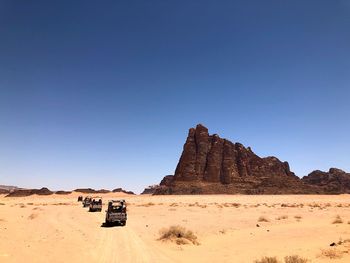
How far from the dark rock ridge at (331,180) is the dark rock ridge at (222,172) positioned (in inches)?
461

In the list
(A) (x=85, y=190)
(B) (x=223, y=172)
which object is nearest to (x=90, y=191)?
(A) (x=85, y=190)

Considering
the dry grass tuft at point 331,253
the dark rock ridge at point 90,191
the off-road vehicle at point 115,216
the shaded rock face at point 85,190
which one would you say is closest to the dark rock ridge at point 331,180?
the dark rock ridge at point 90,191

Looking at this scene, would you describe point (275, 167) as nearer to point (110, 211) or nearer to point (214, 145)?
point (214, 145)

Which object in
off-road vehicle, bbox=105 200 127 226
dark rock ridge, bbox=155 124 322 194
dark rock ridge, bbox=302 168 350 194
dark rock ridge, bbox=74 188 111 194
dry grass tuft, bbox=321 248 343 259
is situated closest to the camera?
dry grass tuft, bbox=321 248 343 259

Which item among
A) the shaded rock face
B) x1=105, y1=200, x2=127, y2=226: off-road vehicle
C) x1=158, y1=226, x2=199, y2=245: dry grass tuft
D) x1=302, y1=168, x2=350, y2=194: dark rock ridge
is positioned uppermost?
x1=302, y1=168, x2=350, y2=194: dark rock ridge

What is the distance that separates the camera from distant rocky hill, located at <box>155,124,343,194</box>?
447ft

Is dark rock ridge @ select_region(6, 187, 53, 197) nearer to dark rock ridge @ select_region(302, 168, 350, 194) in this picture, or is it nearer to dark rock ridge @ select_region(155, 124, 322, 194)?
dark rock ridge @ select_region(155, 124, 322, 194)

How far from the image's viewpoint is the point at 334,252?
40.9 feet

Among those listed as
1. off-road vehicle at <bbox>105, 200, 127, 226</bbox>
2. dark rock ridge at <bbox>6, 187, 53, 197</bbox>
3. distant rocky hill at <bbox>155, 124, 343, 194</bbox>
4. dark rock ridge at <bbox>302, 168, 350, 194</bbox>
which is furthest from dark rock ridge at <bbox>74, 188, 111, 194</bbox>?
off-road vehicle at <bbox>105, 200, 127, 226</bbox>

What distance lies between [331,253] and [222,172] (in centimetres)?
14035

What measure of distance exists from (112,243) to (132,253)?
297 cm

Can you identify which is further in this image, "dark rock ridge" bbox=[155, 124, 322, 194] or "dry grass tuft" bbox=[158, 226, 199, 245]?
"dark rock ridge" bbox=[155, 124, 322, 194]

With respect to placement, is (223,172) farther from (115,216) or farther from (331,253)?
(331,253)

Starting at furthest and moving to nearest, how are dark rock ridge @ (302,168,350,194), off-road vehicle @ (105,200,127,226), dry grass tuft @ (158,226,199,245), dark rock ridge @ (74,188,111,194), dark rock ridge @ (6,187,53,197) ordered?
1. dark rock ridge @ (74,188,111,194)
2. dark rock ridge @ (302,168,350,194)
3. dark rock ridge @ (6,187,53,197)
4. off-road vehicle @ (105,200,127,226)
5. dry grass tuft @ (158,226,199,245)
